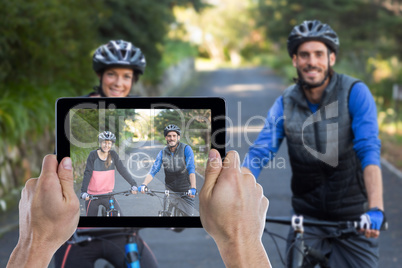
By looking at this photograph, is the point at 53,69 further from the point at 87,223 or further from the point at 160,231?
the point at 87,223

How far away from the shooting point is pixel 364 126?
11.3 ft

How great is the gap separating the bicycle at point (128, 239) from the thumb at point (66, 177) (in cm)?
157

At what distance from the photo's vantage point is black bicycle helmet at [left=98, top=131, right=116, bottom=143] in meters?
1.92

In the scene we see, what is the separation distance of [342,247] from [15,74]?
28.1 ft

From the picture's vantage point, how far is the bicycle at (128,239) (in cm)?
325

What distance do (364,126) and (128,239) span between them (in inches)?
62.3

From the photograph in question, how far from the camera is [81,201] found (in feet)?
6.37

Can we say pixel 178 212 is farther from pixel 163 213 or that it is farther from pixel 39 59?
pixel 39 59

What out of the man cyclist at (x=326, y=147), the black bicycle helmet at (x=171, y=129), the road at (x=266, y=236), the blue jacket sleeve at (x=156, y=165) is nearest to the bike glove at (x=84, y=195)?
the blue jacket sleeve at (x=156, y=165)

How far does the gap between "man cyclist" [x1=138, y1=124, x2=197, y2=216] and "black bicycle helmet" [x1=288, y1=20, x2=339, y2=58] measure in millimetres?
2195

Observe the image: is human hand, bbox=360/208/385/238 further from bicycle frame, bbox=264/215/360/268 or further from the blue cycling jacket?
the blue cycling jacket

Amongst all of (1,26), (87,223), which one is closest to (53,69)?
(1,26)

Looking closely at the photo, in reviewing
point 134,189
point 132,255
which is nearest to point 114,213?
point 134,189

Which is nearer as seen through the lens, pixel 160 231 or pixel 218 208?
pixel 218 208
